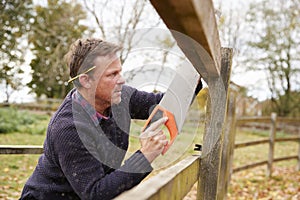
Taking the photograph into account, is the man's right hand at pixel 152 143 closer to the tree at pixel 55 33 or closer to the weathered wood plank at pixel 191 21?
the weathered wood plank at pixel 191 21

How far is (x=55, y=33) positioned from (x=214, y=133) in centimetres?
1174

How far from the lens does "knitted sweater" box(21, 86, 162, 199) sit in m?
1.45

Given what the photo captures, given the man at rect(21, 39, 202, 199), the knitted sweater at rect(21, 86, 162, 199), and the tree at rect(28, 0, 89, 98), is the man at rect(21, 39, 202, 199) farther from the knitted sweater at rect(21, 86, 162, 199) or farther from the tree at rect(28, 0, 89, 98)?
the tree at rect(28, 0, 89, 98)

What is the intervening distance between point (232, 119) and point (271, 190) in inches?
91.9

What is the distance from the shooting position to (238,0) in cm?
1747

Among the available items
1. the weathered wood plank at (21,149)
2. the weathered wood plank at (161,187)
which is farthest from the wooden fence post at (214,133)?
the weathered wood plank at (21,149)

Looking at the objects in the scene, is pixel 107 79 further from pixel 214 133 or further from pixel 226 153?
pixel 226 153

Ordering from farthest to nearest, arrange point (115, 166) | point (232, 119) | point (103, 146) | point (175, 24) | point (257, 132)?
1. point (257, 132)
2. point (232, 119)
3. point (115, 166)
4. point (103, 146)
5. point (175, 24)

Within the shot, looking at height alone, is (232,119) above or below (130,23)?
below

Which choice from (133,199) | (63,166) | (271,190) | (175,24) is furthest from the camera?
(271,190)

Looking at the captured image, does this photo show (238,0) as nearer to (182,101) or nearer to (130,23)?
(130,23)

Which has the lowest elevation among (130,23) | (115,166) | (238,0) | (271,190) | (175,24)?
(271,190)

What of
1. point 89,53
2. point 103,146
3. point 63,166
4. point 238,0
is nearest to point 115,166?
point 103,146

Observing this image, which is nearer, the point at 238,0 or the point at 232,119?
the point at 232,119
